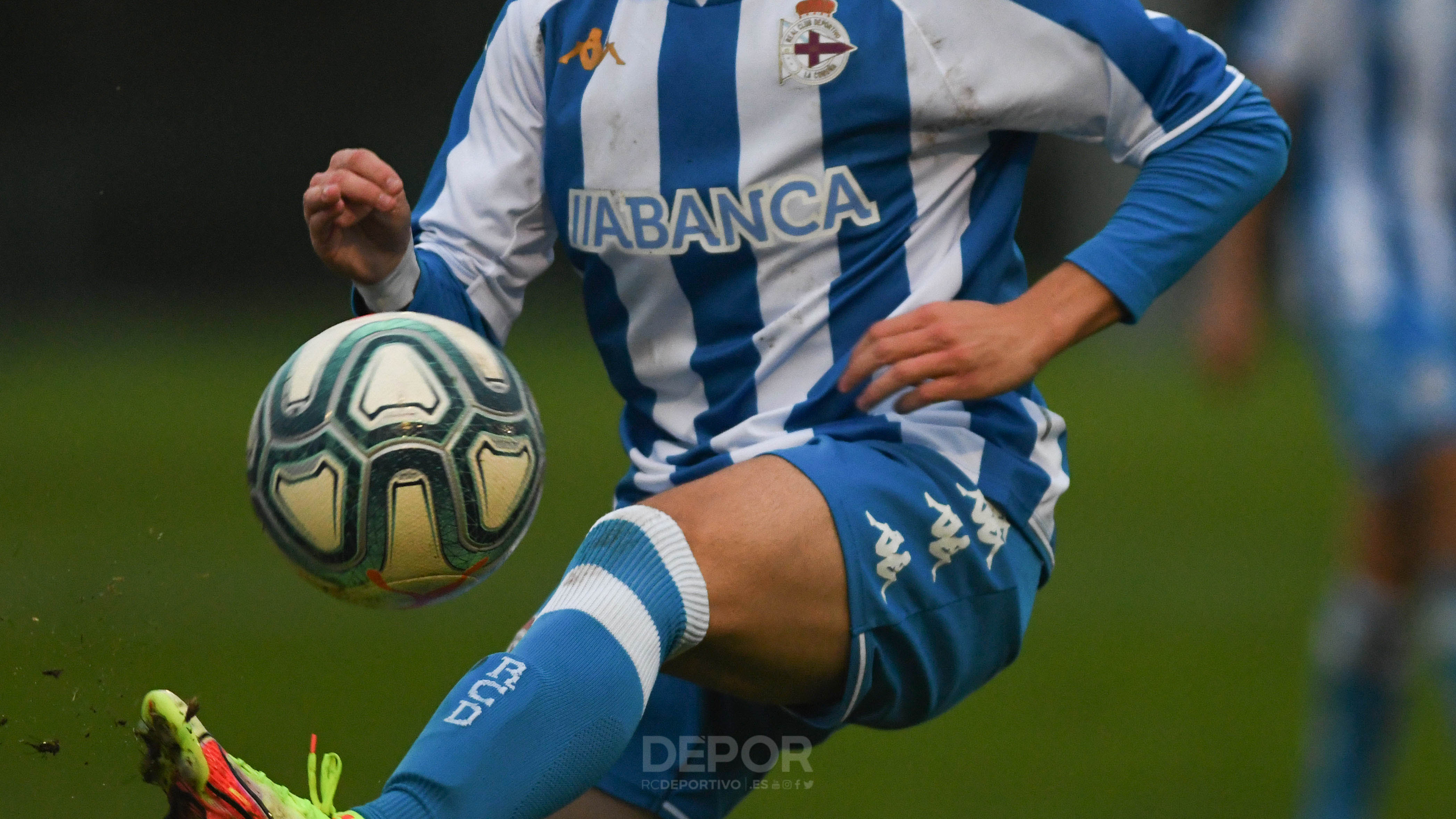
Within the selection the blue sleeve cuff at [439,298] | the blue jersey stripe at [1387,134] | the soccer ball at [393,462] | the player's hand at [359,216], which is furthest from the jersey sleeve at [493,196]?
the blue jersey stripe at [1387,134]

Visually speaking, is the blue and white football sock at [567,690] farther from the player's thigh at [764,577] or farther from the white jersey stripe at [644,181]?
the white jersey stripe at [644,181]

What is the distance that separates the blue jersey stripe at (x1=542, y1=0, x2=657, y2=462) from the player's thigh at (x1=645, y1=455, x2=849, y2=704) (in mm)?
464

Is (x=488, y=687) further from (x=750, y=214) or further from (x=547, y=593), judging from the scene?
(x=547, y=593)

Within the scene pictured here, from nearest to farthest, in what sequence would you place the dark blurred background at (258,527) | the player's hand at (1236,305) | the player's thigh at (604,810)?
the player's thigh at (604,810) < the dark blurred background at (258,527) < the player's hand at (1236,305)

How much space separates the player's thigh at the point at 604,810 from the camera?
8.68 feet

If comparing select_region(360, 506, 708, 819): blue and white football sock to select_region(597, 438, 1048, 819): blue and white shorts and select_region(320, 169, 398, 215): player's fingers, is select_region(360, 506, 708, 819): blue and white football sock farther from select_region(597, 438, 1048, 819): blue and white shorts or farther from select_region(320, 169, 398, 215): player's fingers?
select_region(320, 169, 398, 215): player's fingers

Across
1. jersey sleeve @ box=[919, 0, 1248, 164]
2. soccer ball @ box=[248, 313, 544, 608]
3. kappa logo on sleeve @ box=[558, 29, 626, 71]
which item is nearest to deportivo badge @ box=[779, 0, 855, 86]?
jersey sleeve @ box=[919, 0, 1248, 164]

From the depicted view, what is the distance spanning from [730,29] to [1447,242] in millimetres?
1838

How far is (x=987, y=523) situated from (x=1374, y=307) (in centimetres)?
153

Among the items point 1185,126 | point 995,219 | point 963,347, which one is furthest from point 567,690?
point 1185,126

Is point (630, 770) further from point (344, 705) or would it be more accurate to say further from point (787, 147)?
point (344, 705)

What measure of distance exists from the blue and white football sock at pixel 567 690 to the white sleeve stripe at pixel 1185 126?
894 millimetres

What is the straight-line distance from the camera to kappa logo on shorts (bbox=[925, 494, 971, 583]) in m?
2.18

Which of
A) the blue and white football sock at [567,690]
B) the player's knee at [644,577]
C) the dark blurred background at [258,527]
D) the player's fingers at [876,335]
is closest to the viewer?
the blue and white football sock at [567,690]
